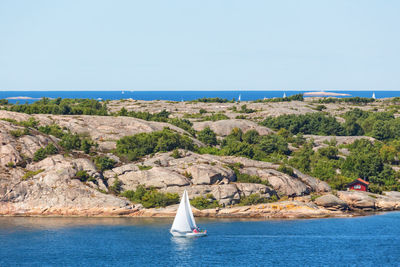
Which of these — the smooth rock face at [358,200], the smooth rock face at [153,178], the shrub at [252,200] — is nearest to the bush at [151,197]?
the smooth rock face at [153,178]

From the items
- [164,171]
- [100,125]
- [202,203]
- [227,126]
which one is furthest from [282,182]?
[227,126]

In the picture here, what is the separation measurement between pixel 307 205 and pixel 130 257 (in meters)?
34.6

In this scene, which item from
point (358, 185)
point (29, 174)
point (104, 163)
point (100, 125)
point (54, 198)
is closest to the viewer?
point (54, 198)

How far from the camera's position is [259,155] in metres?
110

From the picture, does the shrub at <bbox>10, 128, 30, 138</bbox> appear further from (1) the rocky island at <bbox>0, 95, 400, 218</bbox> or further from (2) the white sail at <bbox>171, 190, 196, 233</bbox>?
(2) the white sail at <bbox>171, 190, 196, 233</bbox>

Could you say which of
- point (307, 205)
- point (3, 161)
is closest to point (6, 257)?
point (3, 161)

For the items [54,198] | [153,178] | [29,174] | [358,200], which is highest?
[29,174]

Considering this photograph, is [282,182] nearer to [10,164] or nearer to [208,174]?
[208,174]

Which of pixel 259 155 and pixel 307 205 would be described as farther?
pixel 259 155

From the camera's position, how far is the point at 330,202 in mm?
90625

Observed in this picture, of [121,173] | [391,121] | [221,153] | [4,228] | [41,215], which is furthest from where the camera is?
[391,121]

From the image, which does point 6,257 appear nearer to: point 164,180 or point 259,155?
point 164,180

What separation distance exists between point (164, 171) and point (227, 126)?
4676 centimetres

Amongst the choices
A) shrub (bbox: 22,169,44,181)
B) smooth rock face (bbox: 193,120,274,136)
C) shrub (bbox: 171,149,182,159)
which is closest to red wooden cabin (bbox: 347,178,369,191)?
shrub (bbox: 171,149,182,159)
